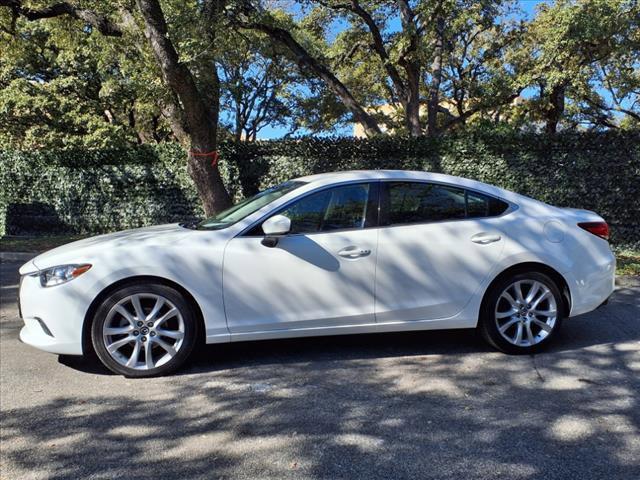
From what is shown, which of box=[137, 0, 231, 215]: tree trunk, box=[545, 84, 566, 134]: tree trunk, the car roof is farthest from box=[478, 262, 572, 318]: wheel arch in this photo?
box=[545, 84, 566, 134]: tree trunk

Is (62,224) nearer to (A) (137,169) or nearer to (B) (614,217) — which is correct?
(A) (137,169)

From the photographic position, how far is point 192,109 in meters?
10.3

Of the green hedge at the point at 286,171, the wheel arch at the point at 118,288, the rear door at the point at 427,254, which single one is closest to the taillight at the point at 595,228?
the rear door at the point at 427,254

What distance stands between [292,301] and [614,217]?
863 cm

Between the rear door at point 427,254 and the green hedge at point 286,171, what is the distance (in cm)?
705

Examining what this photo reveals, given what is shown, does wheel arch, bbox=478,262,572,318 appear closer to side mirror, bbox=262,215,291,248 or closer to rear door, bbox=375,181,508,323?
rear door, bbox=375,181,508,323

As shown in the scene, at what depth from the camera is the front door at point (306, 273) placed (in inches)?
170

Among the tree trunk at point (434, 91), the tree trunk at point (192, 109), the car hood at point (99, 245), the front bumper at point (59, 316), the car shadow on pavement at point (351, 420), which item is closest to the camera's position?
the car shadow on pavement at point (351, 420)

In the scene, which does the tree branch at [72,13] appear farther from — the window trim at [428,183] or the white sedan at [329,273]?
the window trim at [428,183]

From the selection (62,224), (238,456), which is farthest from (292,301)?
(62,224)

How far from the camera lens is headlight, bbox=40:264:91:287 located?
4186mm

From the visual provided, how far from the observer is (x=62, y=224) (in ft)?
47.6

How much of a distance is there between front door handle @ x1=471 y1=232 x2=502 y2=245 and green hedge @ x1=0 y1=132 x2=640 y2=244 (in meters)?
7.09

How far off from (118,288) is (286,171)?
349 inches
